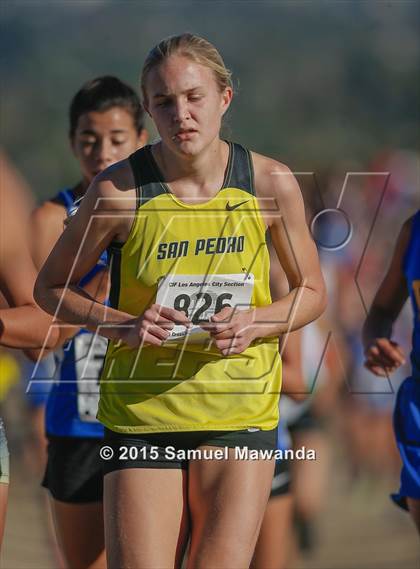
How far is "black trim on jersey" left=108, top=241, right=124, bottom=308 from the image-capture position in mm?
2877

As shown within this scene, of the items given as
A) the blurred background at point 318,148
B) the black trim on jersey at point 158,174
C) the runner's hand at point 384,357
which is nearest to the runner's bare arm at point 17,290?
the black trim on jersey at point 158,174

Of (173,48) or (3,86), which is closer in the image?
(173,48)

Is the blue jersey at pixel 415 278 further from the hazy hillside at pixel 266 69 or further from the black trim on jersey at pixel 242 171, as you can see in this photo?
the hazy hillside at pixel 266 69

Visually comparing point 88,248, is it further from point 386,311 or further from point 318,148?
point 318,148

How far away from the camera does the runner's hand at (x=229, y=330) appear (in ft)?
8.95

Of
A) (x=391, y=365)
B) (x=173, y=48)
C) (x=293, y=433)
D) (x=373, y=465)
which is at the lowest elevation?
(x=373, y=465)

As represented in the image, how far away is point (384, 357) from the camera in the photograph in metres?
3.77

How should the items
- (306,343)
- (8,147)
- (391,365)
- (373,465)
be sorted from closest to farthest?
(391,365) → (306,343) → (373,465) → (8,147)

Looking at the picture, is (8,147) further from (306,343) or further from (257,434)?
(257,434)

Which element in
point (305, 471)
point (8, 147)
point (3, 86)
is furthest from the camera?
point (8, 147)

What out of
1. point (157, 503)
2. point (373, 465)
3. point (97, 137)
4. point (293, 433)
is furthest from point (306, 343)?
point (157, 503)

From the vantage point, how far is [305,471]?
6.27 m

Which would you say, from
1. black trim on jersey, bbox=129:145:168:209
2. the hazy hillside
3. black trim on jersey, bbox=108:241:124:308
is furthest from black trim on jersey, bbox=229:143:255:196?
the hazy hillside

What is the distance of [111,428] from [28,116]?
587 cm
